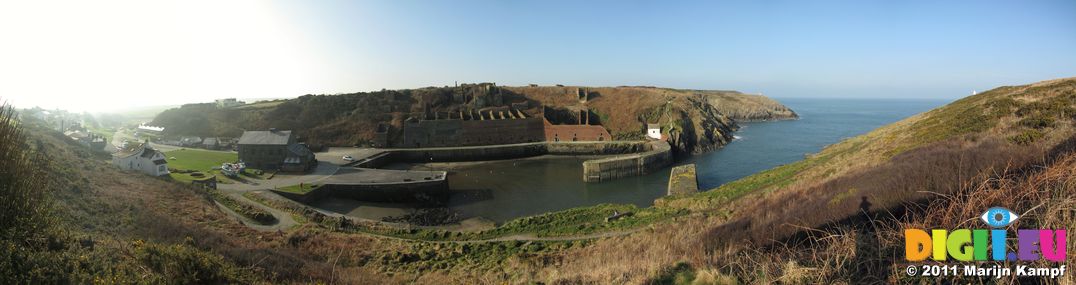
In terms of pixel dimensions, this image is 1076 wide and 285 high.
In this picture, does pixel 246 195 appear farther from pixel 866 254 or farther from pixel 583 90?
pixel 583 90

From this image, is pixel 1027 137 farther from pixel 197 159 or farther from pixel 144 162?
pixel 197 159

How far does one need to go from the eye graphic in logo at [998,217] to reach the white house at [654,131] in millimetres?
45041

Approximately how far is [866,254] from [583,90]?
197 feet

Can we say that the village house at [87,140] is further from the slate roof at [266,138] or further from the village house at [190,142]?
the slate roof at [266,138]

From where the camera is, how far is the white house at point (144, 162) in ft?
78.9

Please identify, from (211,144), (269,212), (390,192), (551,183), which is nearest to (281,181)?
(390,192)

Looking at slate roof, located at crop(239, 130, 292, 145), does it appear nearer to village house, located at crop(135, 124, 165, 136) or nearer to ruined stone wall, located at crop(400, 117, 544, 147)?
ruined stone wall, located at crop(400, 117, 544, 147)

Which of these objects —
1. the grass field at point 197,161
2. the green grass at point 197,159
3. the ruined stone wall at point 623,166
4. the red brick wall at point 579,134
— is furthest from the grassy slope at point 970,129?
the green grass at point 197,159

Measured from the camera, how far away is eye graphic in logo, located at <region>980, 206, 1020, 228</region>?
14.5 feet

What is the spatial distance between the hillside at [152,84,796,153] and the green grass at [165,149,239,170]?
10231 millimetres

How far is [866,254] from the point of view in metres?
4.88

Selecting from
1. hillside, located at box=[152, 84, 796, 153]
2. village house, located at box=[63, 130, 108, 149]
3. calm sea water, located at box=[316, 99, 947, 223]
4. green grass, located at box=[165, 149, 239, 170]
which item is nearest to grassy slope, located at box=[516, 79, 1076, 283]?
calm sea water, located at box=[316, 99, 947, 223]

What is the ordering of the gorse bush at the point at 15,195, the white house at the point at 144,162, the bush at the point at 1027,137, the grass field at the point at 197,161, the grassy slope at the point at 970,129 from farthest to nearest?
the grass field at the point at 197,161 < the white house at the point at 144,162 < the grassy slope at the point at 970,129 < the bush at the point at 1027,137 < the gorse bush at the point at 15,195

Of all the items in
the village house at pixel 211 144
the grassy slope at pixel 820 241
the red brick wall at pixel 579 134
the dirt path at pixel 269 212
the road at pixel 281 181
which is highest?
the grassy slope at pixel 820 241
